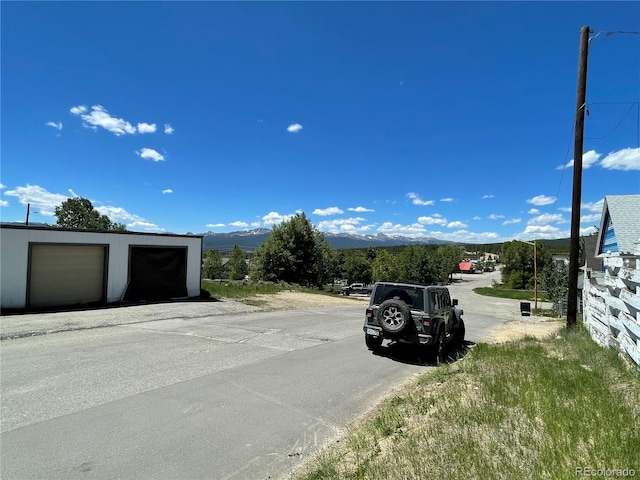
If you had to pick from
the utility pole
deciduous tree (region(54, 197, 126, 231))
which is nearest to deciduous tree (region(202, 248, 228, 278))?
deciduous tree (region(54, 197, 126, 231))

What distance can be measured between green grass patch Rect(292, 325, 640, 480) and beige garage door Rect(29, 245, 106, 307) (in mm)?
15301

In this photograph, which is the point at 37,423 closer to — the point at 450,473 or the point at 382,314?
Answer: the point at 450,473

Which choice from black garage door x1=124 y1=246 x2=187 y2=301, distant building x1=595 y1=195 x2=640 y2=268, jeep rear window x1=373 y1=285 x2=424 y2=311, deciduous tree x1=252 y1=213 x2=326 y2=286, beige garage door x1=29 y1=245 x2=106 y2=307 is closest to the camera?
jeep rear window x1=373 y1=285 x2=424 y2=311

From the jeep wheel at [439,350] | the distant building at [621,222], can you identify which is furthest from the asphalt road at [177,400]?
the distant building at [621,222]

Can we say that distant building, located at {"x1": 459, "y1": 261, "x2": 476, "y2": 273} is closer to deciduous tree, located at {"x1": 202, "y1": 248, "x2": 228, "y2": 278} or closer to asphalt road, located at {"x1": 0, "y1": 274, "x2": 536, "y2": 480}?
deciduous tree, located at {"x1": 202, "y1": 248, "x2": 228, "y2": 278}

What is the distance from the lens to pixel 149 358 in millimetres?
7992

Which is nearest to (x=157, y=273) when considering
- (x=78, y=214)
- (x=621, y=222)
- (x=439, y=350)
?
(x=439, y=350)

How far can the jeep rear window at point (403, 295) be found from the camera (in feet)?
30.1

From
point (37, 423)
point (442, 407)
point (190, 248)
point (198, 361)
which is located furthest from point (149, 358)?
point (190, 248)

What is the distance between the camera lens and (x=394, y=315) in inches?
354

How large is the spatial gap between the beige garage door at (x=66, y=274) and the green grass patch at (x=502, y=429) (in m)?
15.3

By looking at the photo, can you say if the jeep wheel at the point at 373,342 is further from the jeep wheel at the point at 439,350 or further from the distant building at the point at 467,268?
the distant building at the point at 467,268

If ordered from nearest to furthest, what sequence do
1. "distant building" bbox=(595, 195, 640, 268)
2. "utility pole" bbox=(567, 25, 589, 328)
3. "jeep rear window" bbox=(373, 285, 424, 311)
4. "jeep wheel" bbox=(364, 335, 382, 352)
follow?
"jeep rear window" bbox=(373, 285, 424, 311) < "jeep wheel" bbox=(364, 335, 382, 352) < "utility pole" bbox=(567, 25, 589, 328) < "distant building" bbox=(595, 195, 640, 268)

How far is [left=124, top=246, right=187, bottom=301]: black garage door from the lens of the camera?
17.8 meters
